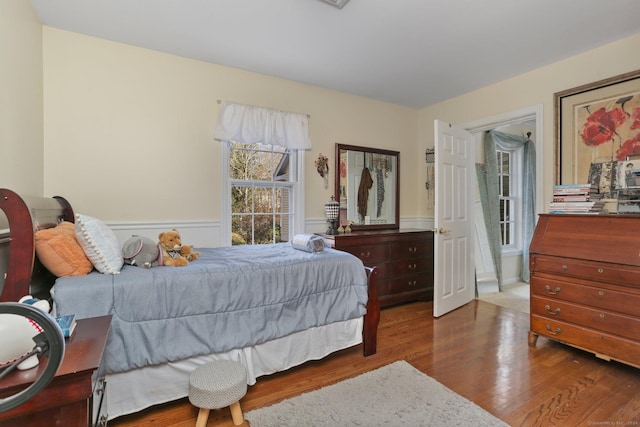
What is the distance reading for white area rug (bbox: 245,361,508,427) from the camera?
166 centimetres

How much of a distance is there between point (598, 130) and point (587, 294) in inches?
58.5

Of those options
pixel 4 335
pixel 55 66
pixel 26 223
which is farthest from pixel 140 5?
pixel 4 335

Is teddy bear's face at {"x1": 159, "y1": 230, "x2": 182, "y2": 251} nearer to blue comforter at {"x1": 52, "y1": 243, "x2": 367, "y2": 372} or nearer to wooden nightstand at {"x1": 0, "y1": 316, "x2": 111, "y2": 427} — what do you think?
blue comforter at {"x1": 52, "y1": 243, "x2": 367, "y2": 372}

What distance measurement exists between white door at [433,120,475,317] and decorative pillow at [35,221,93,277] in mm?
2984

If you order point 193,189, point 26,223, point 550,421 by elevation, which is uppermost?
point 193,189

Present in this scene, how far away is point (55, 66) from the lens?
2.46 m

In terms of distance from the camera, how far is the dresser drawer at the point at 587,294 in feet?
6.79

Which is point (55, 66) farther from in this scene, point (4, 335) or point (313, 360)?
point (313, 360)

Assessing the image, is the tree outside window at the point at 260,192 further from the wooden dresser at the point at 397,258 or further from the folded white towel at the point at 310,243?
the folded white towel at the point at 310,243

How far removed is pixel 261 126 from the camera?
3.22 meters

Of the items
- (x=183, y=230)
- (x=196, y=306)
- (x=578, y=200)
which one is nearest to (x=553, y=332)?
(x=578, y=200)

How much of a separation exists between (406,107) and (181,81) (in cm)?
294

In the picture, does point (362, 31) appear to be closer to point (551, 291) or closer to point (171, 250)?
point (171, 250)

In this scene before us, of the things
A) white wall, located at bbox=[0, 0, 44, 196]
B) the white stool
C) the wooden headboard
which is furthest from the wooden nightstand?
white wall, located at bbox=[0, 0, 44, 196]
